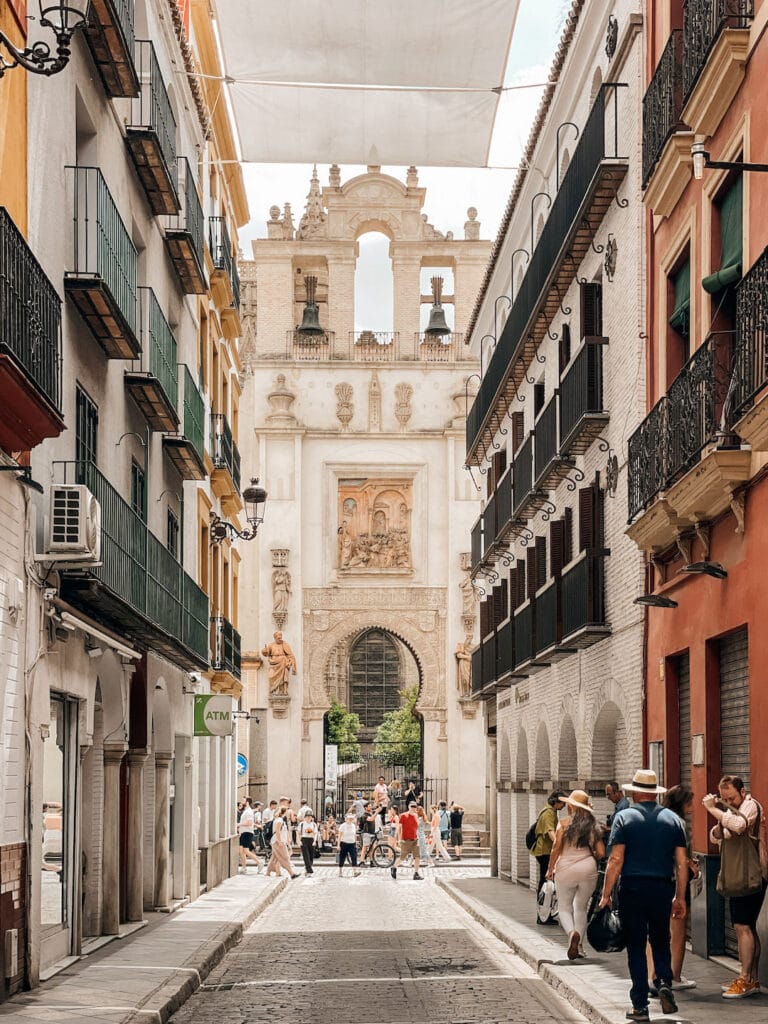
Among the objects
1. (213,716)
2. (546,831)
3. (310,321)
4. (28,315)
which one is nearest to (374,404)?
(310,321)

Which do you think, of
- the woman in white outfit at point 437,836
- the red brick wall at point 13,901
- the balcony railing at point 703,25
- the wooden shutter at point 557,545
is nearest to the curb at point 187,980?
the red brick wall at point 13,901

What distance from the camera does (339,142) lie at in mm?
28188

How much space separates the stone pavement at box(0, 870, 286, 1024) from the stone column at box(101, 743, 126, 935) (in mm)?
412

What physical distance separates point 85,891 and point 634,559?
24.0 feet

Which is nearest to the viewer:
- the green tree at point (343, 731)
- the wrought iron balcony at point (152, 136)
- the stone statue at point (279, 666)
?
the wrought iron balcony at point (152, 136)

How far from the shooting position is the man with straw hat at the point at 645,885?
11.4 meters

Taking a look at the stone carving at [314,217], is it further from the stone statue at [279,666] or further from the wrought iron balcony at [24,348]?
the wrought iron balcony at [24,348]

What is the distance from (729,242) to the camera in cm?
1534

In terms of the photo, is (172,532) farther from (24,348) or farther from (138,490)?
(24,348)

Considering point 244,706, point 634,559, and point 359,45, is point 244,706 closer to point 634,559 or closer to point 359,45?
point 359,45

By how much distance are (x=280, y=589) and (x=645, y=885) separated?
46.8 meters

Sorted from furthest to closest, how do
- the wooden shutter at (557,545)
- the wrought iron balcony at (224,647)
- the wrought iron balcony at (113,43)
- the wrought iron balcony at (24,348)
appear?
the wrought iron balcony at (224,647)
the wooden shutter at (557,545)
the wrought iron balcony at (113,43)
the wrought iron balcony at (24,348)

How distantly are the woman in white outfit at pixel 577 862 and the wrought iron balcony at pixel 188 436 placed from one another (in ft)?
32.9

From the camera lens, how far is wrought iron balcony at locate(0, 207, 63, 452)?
1176cm
